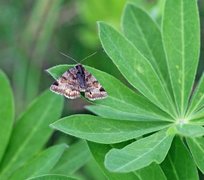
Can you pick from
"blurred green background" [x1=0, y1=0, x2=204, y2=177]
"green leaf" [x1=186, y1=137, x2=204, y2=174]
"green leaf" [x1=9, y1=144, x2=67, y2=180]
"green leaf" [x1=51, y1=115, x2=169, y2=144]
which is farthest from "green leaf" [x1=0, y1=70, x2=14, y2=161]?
"blurred green background" [x1=0, y1=0, x2=204, y2=177]

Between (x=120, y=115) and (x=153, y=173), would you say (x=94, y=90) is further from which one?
(x=153, y=173)

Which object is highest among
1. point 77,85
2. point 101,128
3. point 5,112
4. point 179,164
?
point 5,112

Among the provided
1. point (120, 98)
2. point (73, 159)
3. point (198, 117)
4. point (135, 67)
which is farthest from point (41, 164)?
point (198, 117)

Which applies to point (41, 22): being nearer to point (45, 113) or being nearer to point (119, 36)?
point (45, 113)

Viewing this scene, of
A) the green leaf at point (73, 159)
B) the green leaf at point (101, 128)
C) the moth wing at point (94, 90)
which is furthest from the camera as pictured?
the green leaf at point (73, 159)

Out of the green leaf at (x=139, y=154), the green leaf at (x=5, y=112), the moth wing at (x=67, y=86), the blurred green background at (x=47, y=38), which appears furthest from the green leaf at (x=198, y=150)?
the blurred green background at (x=47, y=38)

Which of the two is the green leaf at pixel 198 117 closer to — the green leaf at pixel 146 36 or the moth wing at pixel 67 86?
the green leaf at pixel 146 36

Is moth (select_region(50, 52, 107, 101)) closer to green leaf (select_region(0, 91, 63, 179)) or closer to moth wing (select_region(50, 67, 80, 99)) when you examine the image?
moth wing (select_region(50, 67, 80, 99))

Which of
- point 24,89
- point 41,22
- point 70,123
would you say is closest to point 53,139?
point 24,89
